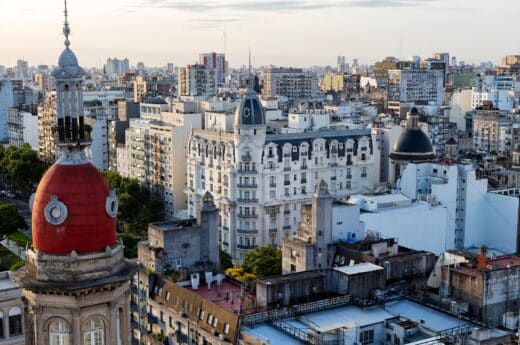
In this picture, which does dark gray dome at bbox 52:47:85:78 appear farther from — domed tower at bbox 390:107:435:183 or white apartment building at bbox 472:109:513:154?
white apartment building at bbox 472:109:513:154

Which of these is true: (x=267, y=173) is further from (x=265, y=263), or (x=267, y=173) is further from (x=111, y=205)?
(x=111, y=205)

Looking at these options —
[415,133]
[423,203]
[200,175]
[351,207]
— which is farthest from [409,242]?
[200,175]

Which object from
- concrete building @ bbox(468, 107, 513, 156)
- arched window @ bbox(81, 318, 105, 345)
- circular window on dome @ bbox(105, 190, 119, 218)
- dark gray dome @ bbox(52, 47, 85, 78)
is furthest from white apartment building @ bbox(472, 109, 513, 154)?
arched window @ bbox(81, 318, 105, 345)

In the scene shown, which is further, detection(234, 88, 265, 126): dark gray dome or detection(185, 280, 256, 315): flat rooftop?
detection(234, 88, 265, 126): dark gray dome

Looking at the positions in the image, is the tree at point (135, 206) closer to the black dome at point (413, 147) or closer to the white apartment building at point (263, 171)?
the white apartment building at point (263, 171)

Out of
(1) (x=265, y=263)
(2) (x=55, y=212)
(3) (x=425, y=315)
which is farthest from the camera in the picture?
(1) (x=265, y=263)

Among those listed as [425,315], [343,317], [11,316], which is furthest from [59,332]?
[425,315]
